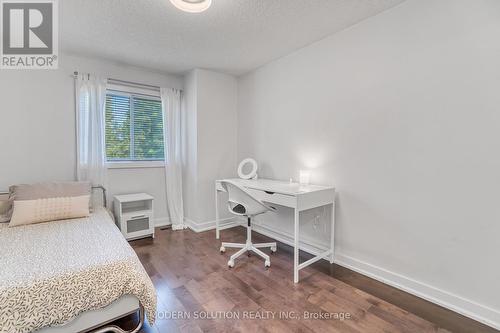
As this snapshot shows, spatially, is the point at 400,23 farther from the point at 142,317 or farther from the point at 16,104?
the point at 16,104

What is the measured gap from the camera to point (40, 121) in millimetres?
2775

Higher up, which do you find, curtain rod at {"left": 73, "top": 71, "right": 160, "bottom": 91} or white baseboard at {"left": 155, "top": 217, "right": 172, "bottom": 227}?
curtain rod at {"left": 73, "top": 71, "right": 160, "bottom": 91}

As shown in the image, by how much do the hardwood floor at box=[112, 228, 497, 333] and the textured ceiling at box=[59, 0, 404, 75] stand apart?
7.90 feet

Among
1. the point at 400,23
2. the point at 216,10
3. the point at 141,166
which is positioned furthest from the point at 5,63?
the point at 400,23

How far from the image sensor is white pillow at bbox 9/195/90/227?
2.25m

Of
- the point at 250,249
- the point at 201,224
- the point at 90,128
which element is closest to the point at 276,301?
the point at 250,249

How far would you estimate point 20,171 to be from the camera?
269 centimetres

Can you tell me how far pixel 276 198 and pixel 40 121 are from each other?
116 inches

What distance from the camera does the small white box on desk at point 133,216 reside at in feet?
9.89

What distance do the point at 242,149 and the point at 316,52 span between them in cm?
175

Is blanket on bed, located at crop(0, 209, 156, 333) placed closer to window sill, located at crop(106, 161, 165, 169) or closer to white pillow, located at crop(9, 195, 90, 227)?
white pillow, located at crop(9, 195, 90, 227)

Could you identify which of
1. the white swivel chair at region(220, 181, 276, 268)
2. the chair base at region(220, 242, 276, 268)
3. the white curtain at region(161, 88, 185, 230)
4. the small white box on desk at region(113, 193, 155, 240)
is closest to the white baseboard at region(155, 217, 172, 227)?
the white curtain at region(161, 88, 185, 230)

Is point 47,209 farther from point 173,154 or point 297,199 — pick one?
point 297,199

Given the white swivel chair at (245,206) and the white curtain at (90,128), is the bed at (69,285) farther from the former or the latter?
the white curtain at (90,128)
